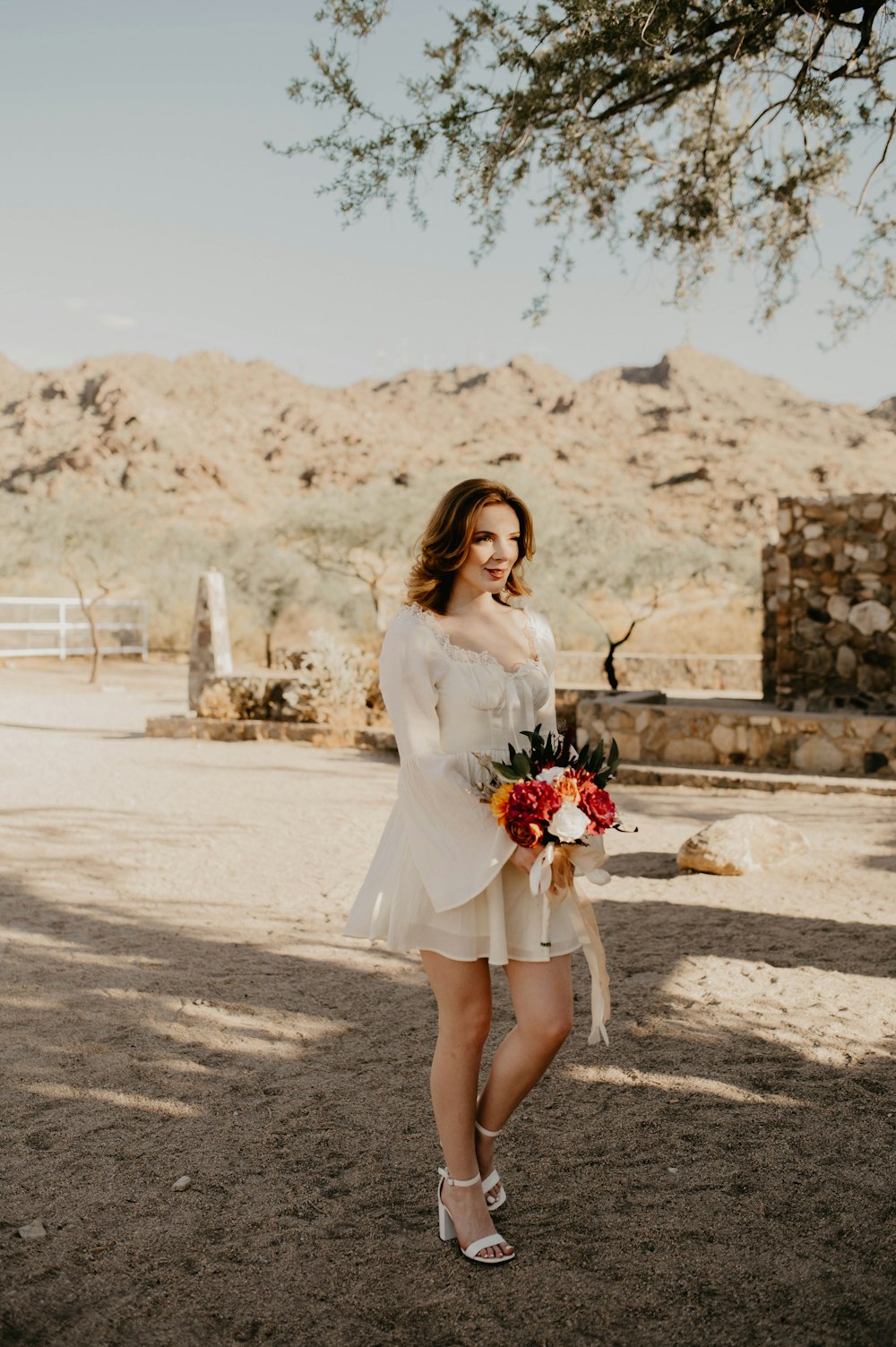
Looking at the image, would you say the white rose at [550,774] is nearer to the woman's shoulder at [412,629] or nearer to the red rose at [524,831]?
the red rose at [524,831]

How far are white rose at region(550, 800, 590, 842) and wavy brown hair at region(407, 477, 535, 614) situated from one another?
2.11ft

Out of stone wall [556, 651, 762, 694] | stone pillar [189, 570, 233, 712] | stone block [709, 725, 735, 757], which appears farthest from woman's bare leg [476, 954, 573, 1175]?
stone wall [556, 651, 762, 694]

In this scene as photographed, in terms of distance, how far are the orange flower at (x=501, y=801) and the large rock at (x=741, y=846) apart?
457 cm

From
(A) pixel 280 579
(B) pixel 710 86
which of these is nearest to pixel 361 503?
(A) pixel 280 579

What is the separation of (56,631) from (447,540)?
86.1ft

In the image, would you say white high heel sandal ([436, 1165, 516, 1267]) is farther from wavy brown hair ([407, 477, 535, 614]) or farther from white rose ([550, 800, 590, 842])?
wavy brown hair ([407, 477, 535, 614])

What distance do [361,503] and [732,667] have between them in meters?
13.2

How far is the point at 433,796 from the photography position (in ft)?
8.55

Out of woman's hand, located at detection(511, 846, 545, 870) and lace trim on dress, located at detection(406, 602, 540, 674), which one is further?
lace trim on dress, located at detection(406, 602, 540, 674)

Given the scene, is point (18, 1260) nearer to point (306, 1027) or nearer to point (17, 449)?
point (306, 1027)

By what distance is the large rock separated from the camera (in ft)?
22.3

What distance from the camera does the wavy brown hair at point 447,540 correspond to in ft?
9.20

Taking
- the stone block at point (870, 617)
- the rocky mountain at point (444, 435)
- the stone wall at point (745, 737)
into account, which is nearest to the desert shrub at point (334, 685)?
the stone wall at point (745, 737)

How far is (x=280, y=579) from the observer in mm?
27344
